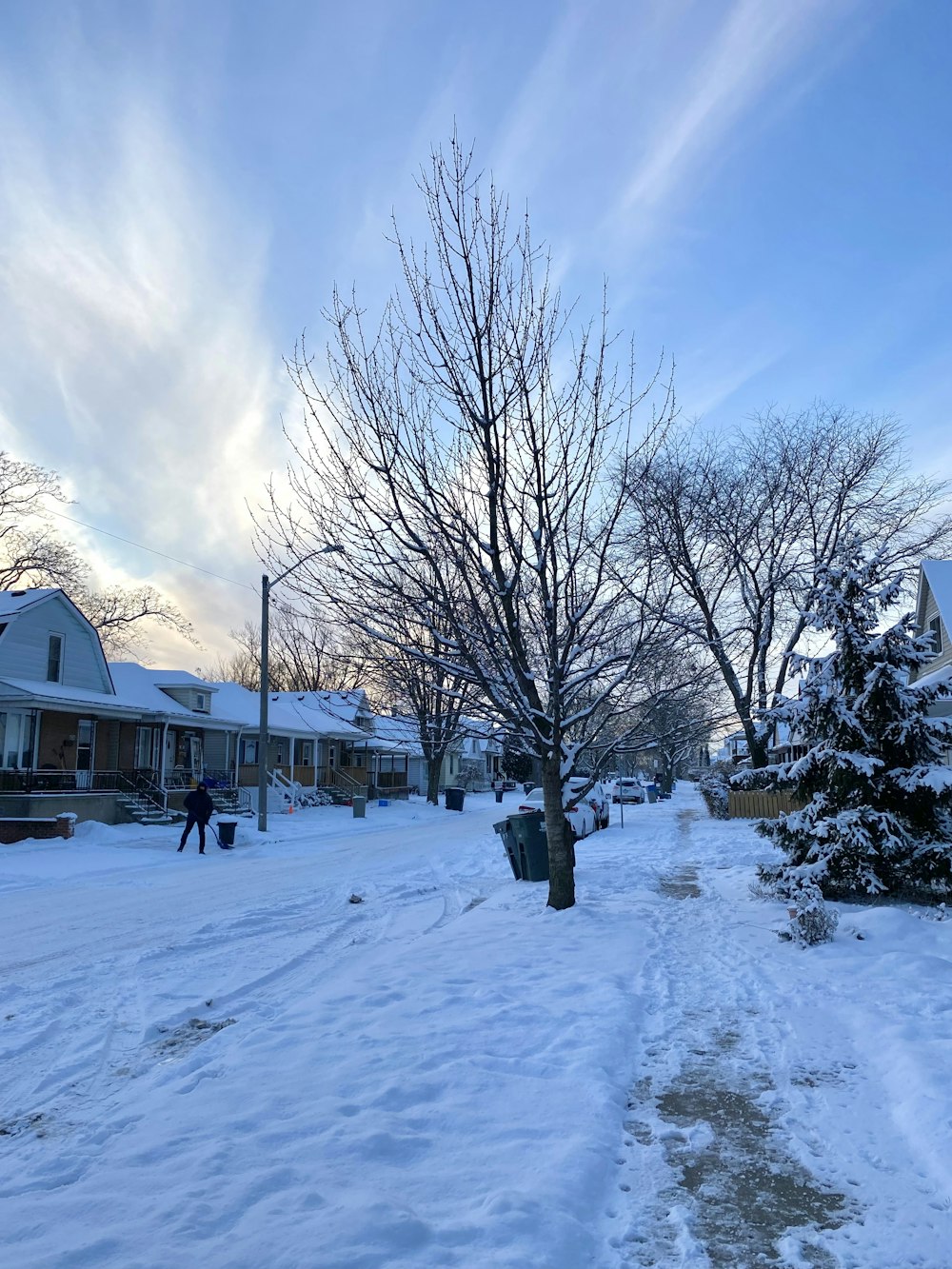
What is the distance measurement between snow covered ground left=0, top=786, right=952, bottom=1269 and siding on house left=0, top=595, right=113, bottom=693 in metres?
17.7

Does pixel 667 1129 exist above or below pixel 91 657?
below

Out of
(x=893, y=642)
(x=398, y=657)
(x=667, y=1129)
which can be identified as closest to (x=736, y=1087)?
(x=667, y=1129)

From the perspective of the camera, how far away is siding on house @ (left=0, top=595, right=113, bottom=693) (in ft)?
84.0

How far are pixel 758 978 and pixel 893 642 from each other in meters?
5.50

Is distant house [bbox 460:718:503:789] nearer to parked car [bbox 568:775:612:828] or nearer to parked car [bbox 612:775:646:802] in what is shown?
parked car [bbox 612:775:646:802]

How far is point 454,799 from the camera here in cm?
4100

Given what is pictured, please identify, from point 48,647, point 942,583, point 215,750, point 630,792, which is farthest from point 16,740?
point 630,792

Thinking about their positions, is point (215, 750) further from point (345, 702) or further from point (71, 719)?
point (345, 702)

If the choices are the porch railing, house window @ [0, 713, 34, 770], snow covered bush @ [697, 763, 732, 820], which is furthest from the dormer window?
snow covered bush @ [697, 763, 732, 820]

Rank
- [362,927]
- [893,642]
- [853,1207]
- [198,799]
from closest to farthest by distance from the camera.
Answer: [853,1207] → [362,927] → [893,642] → [198,799]

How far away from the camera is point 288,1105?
15.0 feet

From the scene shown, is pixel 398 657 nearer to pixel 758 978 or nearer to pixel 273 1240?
pixel 758 978

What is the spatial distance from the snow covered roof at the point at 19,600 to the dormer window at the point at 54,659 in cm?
137

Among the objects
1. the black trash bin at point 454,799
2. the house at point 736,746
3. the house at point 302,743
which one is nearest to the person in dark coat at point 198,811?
the house at point 302,743
